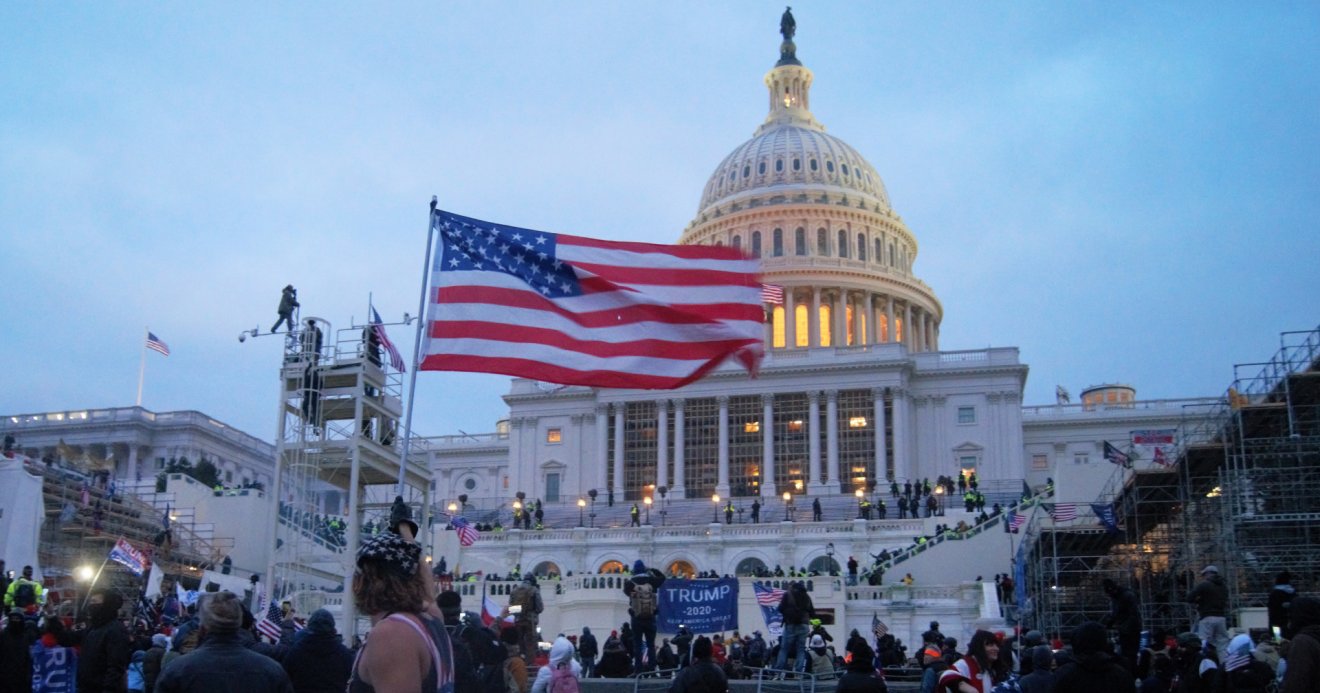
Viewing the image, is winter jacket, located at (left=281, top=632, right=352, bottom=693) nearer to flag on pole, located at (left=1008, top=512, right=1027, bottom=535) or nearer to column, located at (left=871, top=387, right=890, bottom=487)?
flag on pole, located at (left=1008, top=512, right=1027, bottom=535)

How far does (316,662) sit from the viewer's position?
11625 mm

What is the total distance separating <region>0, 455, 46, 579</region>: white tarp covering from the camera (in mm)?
48406

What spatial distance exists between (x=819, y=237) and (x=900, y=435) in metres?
30.5

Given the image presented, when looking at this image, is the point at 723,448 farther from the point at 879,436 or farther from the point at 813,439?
the point at 879,436

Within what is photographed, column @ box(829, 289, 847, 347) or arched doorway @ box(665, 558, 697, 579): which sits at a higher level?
column @ box(829, 289, 847, 347)

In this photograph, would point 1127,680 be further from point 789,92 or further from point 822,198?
point 789,92

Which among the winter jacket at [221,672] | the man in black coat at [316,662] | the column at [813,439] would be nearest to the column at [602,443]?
the column at [813,439]

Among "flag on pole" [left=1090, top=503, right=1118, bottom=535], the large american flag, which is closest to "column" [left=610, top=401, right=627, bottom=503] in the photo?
"flag on pole" [left=1090, top=503, right=1118, bottom=535]

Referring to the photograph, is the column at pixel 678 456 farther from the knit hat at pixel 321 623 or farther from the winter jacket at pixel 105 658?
the knit hat at pixel 321 623

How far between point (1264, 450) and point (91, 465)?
57993mm

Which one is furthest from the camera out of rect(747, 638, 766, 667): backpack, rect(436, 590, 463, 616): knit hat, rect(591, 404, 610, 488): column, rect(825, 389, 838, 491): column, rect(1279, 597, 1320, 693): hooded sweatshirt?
rect(591, 404, 610, 488): column

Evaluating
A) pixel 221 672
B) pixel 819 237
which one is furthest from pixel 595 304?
pixel 819 237

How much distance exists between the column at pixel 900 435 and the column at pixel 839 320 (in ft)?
55.2

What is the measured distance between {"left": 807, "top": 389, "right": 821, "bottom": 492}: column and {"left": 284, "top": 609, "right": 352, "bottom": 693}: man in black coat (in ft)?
250
